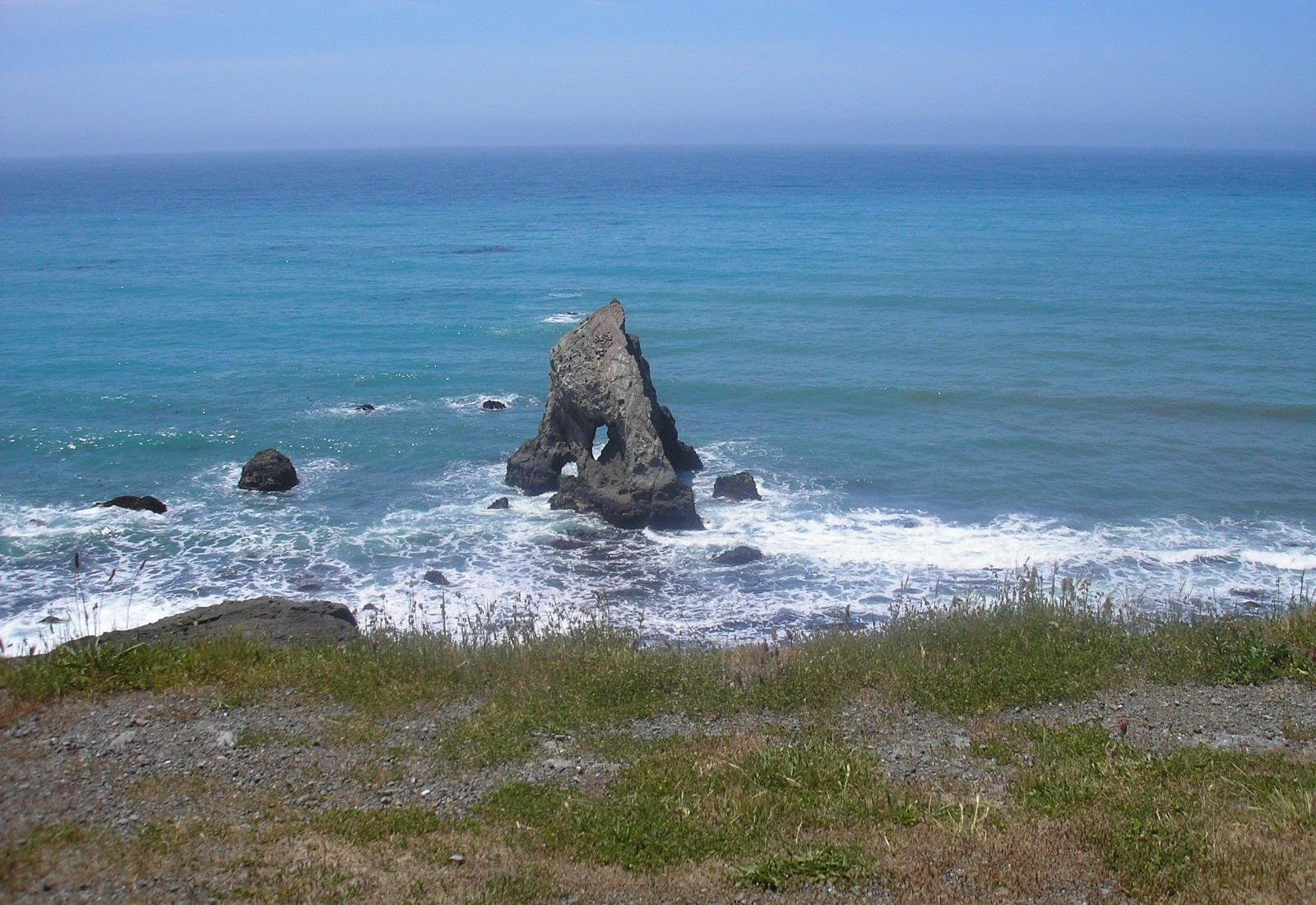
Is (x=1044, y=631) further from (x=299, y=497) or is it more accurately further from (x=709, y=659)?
(x=299, y=497)

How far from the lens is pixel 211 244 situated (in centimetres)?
7988

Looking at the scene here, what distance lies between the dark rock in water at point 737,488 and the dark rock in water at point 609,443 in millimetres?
1312

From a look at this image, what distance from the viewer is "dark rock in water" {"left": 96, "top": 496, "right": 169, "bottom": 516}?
2575 cm

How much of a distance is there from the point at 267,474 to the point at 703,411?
14.6m

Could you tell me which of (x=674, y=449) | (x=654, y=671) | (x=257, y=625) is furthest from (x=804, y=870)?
(x=674, y=449)

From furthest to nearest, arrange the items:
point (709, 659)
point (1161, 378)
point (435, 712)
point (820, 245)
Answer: point (820, 245) < point (1161, 378) < point (709, 659) < point (435, 712)

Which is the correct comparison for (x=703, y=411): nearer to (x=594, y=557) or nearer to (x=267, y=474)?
(x=594, y=557)

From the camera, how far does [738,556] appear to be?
23.3m

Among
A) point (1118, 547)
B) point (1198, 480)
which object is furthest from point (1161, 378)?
point (1118, 547)

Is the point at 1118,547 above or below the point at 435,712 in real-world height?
below

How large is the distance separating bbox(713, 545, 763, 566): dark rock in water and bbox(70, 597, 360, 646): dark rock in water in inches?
368

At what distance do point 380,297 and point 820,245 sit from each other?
34.5 m

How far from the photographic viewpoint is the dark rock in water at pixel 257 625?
13.1 metres

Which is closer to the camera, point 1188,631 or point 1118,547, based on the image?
point 1188,631
